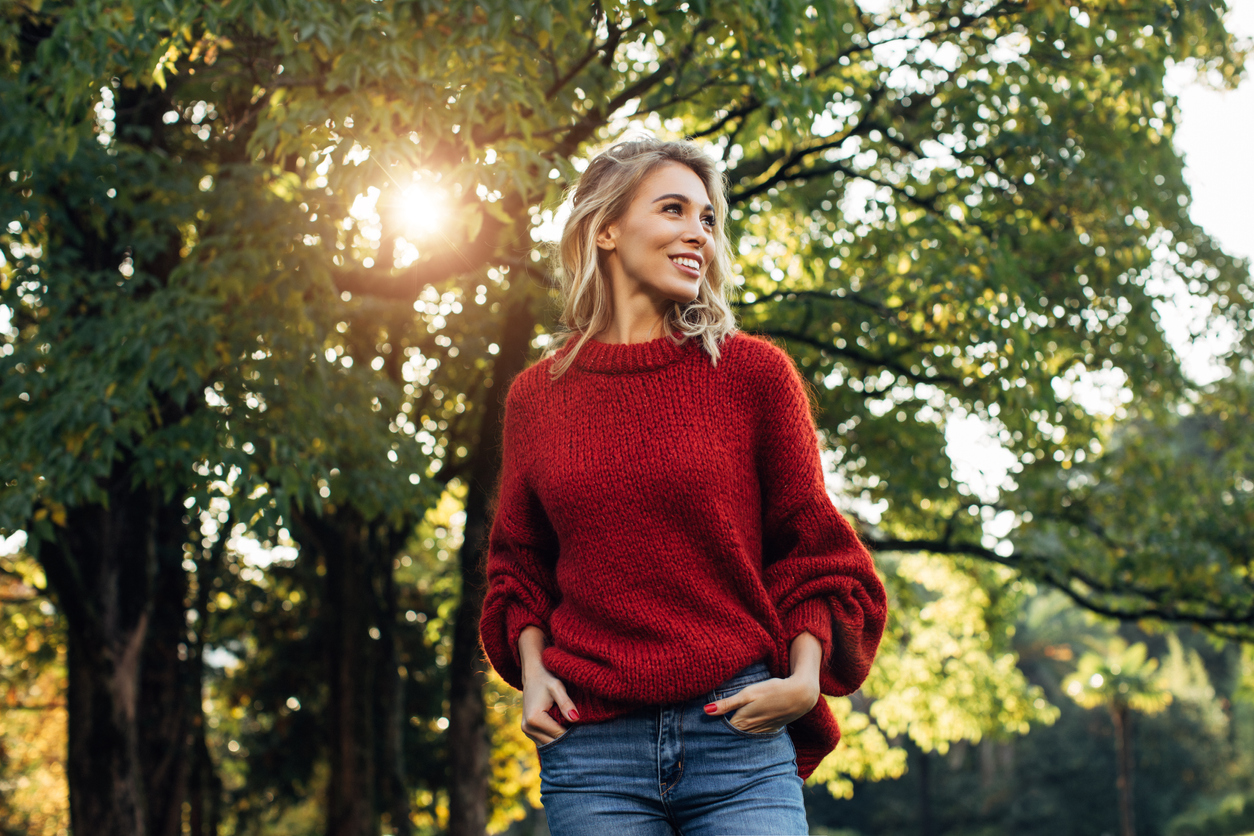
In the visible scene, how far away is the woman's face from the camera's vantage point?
2.17 metres

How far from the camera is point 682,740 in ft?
6.23

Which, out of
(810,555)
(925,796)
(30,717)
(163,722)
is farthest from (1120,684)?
(810,555)

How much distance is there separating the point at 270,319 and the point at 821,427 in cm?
566

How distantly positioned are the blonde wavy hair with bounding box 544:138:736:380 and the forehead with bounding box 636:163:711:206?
0.04ft

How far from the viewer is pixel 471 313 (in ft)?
33.9

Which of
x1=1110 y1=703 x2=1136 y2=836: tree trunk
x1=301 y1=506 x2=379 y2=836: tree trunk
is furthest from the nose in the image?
x1=1110 y1=703 x2=1136 y2=836: tree trunk

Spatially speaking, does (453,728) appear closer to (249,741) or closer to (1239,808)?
(249,741)

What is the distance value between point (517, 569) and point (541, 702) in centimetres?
33

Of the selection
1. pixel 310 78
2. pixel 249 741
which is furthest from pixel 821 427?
pixel 249 741

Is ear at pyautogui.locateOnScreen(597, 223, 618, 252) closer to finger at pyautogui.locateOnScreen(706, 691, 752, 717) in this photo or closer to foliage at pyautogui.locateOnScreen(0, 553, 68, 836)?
finger at pyautogui.locateOnScreen(706, 691, 752, 717)

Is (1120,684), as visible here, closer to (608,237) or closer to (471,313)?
(471,313)

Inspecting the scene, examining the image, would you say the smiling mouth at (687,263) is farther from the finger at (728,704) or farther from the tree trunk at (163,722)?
the tree trunk at (163,722)

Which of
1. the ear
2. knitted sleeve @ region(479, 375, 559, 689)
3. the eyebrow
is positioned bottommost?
knitted sleeve @ region(479, 375, 559, 689)

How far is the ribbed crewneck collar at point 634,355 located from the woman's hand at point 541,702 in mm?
621
